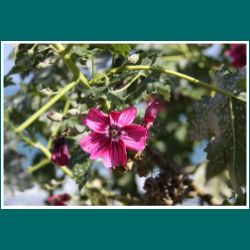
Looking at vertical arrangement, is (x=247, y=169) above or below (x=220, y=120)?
below

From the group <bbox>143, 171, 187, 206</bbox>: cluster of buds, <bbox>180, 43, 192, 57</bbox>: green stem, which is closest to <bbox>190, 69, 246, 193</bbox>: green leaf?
<bbox>143, 171, 187, 206</bbox>: cluster of buds

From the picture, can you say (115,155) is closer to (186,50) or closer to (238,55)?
(238,55)

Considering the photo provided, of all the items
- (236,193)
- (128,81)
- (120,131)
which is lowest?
(236,193)

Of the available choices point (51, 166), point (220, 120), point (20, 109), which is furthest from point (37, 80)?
point (220, 120)

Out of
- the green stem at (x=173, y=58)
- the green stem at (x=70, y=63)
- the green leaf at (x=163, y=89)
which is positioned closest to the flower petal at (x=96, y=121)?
the green stem at (x=70, y=63)

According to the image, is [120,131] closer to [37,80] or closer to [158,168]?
[158,168]
